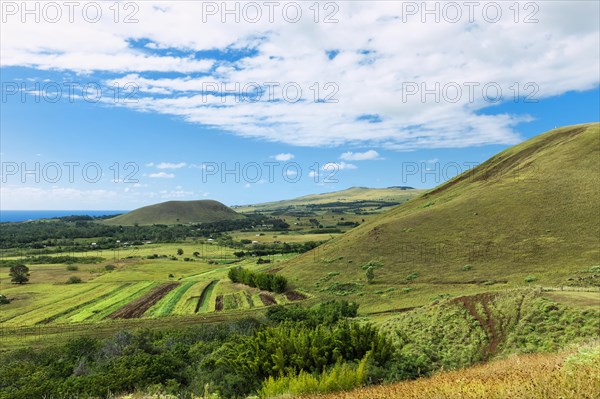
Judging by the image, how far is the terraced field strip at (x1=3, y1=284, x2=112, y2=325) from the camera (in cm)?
7331

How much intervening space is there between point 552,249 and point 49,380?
79947mm

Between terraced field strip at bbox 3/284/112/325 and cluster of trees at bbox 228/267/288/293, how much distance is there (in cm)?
3794

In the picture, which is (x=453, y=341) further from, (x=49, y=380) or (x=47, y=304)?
(x=47, y=304)

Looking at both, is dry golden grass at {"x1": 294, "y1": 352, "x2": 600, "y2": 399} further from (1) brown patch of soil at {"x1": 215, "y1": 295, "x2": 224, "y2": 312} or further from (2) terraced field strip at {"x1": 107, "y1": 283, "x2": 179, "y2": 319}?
(2) terraced field strip at {"x1": 107, "y1": 283, "x2": 179, "y2": 319}

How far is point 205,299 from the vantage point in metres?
87.8

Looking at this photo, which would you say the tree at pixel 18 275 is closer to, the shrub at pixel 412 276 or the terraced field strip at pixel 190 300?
the terraced field strip at pixel 190 300

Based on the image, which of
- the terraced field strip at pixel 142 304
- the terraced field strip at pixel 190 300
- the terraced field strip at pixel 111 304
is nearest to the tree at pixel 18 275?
the terraced field strip at pixel 111 304

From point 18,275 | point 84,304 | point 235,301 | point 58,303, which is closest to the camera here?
point 235,301

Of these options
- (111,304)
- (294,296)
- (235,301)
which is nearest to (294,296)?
(294,296)

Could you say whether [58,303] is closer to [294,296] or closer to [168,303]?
[168,303]

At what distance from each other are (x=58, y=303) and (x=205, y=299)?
33911 mm

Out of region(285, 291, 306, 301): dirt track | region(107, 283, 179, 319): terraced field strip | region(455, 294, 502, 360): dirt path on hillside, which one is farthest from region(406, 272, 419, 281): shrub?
region(107, 283, 179, 319): terraced field strip

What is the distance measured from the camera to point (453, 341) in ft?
99.5

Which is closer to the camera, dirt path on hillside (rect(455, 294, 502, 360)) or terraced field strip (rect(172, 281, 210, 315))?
dirt path on hillside (rect(455, 294, 502, 360))
